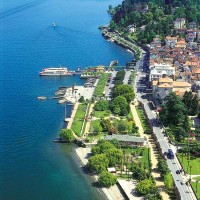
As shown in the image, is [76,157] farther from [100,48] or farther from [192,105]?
[100,48]

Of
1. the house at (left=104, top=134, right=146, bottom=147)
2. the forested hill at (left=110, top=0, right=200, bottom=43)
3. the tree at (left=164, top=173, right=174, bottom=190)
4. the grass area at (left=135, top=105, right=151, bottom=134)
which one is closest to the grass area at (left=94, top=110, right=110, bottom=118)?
the grass area at (left=135, top=105, right=151, bottom=134)

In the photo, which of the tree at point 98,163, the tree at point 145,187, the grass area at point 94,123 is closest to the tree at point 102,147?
the tree at point 98,163

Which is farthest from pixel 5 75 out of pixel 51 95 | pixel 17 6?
pixel 17 6

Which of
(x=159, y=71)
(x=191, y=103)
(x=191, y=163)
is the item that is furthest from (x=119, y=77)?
(x=191, y=163)

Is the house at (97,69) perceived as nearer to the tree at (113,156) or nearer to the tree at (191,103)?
the tree at (191,103)

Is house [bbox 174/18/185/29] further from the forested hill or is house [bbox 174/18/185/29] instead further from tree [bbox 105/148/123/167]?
tree [bbox 105/148/123/167]
